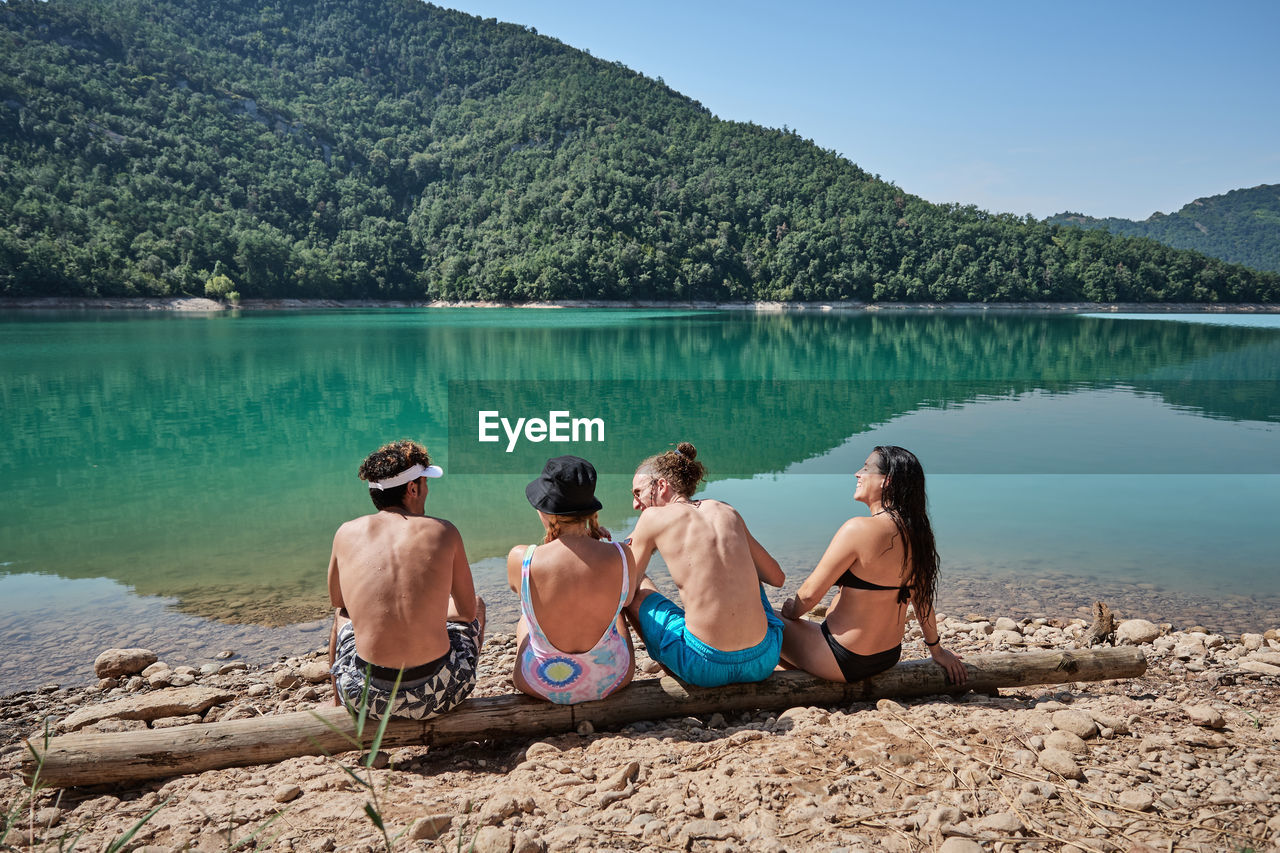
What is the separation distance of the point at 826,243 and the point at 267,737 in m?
115

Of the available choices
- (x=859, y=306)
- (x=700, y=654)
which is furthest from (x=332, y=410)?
(x=859, y=306)

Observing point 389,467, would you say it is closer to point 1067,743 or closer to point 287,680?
point 287,680

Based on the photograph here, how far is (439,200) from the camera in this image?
448ft

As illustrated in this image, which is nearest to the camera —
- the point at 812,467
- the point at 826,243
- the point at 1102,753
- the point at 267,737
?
the point at 1102,753

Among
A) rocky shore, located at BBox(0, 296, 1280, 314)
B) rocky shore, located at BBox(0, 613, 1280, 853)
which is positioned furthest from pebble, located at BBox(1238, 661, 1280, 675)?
rocky shore, located at BBox(0, 296, 1280, 314)

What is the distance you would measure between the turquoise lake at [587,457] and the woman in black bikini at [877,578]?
2.85m

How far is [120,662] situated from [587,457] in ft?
27.7

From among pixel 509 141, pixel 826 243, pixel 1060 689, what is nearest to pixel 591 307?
pixel 826 243

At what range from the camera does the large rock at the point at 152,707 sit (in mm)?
3922

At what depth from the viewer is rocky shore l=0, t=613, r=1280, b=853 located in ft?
8.12

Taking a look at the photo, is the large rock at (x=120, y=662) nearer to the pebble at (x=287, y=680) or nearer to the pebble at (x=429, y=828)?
the pebble at (x=287, y=680)

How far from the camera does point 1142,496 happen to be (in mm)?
10250

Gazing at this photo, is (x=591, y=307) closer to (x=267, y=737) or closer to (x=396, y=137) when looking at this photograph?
(x=396, y=137)

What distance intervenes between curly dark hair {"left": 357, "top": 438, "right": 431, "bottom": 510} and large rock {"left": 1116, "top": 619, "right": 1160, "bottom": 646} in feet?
15.6
